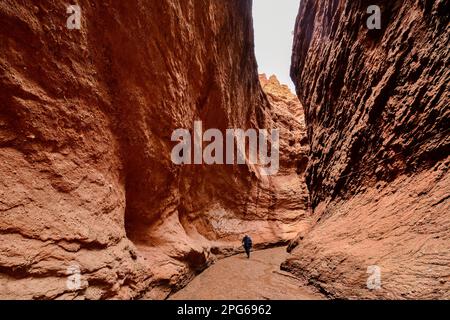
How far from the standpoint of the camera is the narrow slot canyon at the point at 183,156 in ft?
10.7

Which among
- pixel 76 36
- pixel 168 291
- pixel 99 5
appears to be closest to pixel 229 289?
pixel 168 291

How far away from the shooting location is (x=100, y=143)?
4.49 metres

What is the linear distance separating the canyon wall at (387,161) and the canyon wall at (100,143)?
3644mm

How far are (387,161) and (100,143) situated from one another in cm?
634

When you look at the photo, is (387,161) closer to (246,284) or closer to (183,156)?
(246,284)

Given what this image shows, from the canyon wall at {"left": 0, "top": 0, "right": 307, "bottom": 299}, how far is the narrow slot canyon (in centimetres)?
2

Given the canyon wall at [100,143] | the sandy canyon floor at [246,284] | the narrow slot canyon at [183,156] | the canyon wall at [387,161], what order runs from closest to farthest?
the canyon wall at [100,143] < the narrow slot canyon at [183,156] < the canyon wall at [387,161] < the sandy canyon floor at [246,284]

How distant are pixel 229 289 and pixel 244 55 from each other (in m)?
10.5

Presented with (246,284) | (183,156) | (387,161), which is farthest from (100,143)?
(387,161)

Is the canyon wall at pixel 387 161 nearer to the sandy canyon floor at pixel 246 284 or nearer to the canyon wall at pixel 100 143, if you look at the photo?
the sandy canyon floor at pixel 246 284

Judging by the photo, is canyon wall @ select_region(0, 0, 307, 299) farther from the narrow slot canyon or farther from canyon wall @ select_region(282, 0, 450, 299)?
canyon wall @ select_region(282, 0, 450, 299)

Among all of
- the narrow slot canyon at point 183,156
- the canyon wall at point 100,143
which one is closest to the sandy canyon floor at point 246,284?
the narrow slot canyon at point 183,156

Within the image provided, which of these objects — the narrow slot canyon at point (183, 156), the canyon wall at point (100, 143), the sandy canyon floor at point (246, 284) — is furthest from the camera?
the sandy canyon floor at point (246, 284)

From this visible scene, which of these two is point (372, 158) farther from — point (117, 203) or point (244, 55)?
point (244, 55)
